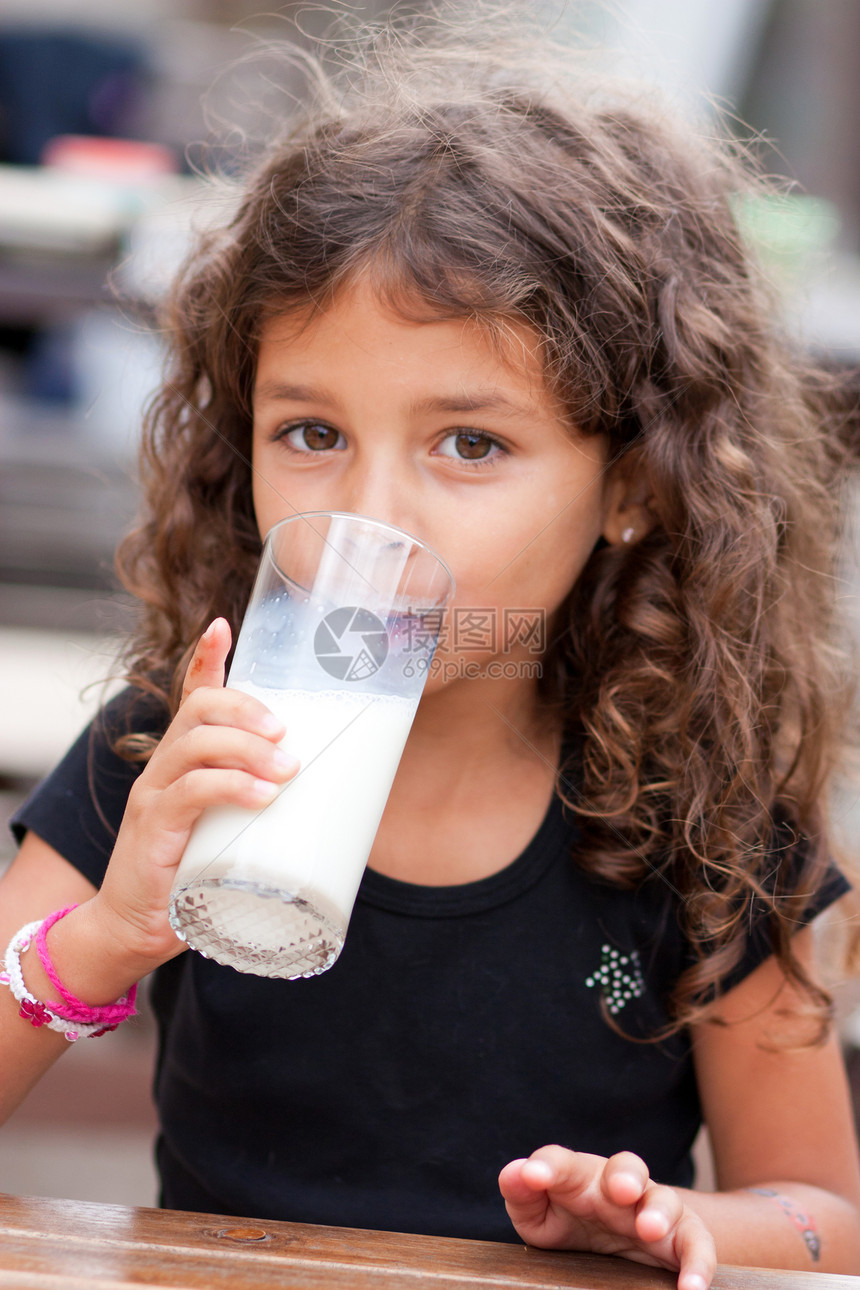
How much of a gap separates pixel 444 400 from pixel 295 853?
1.42 feet

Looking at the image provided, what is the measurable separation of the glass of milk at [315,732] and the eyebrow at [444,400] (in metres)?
0.19

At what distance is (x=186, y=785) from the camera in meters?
0.77

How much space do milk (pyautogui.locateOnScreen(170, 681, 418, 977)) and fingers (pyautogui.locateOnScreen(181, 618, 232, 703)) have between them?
0.03 metres

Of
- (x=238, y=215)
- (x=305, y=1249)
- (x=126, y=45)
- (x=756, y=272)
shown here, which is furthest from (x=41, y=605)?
(x=305, y=1249)

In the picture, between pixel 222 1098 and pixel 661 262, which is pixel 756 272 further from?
pixel 222 1098

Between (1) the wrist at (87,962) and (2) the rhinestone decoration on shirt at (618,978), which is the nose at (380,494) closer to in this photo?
(1) the wrist at (87,962)

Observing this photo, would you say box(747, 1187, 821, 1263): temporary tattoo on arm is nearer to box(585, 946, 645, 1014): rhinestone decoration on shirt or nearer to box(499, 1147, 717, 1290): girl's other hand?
box(585, 946, 645, 1014): rhinestone decoration on shirt

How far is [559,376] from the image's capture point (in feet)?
3.39

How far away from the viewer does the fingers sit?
2.66 feet

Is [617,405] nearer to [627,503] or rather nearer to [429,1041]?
[627,503]

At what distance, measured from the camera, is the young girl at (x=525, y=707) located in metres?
1.01

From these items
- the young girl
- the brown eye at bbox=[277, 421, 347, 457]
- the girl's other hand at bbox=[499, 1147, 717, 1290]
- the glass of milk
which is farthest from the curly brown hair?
the girl's other hand at bbox=[499, 1147, 717, 1290]

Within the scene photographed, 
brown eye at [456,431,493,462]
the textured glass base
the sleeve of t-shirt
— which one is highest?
brown eye at [456,431,493,462]

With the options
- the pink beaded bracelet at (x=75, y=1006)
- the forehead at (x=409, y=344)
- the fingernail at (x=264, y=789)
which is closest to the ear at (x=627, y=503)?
the forehead at (x=409, y=344)
